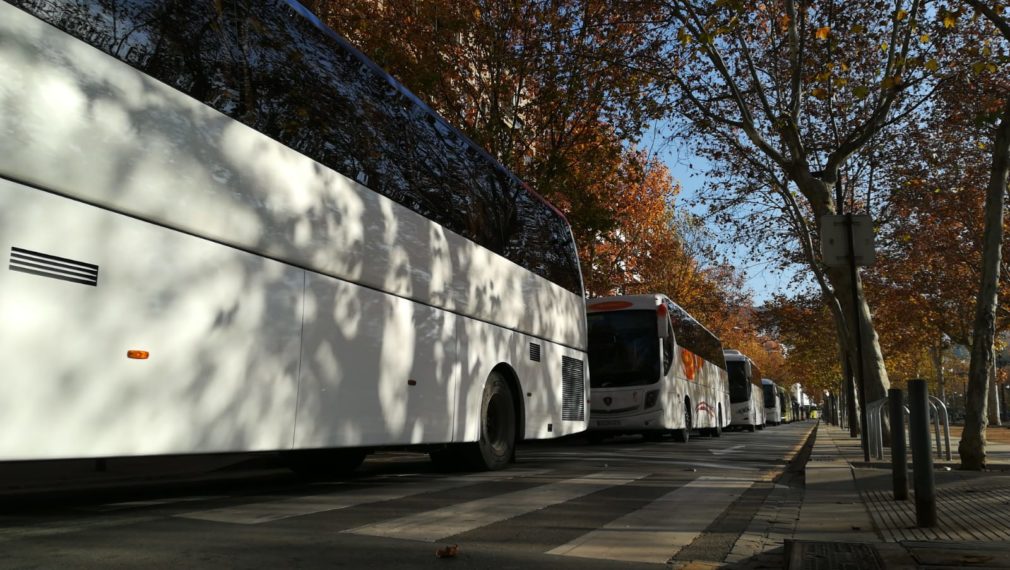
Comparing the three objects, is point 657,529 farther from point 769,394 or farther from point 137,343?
point 769,394

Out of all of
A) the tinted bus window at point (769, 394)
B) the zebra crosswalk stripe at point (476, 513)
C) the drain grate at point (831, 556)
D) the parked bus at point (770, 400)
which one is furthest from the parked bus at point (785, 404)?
the drain grate at point (831, 556)

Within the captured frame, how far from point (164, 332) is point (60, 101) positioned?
1.26m

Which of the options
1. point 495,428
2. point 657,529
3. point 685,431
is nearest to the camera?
point 657,529

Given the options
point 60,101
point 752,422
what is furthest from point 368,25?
point 752,422

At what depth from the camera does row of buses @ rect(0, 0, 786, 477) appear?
3.62 meters

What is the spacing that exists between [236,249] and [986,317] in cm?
842

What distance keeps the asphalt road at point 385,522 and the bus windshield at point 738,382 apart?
1143 inches

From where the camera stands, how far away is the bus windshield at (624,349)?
17672 millimetres

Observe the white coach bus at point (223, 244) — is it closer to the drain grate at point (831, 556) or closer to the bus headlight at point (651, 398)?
the drain grate at point (831, 556)

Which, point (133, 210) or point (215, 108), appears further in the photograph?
point (215, 108)

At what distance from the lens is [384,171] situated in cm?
674

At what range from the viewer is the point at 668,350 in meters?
18.6

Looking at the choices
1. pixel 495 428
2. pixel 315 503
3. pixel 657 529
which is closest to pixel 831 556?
pixel 657 529

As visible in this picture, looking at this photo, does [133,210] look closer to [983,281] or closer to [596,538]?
[596,538]
